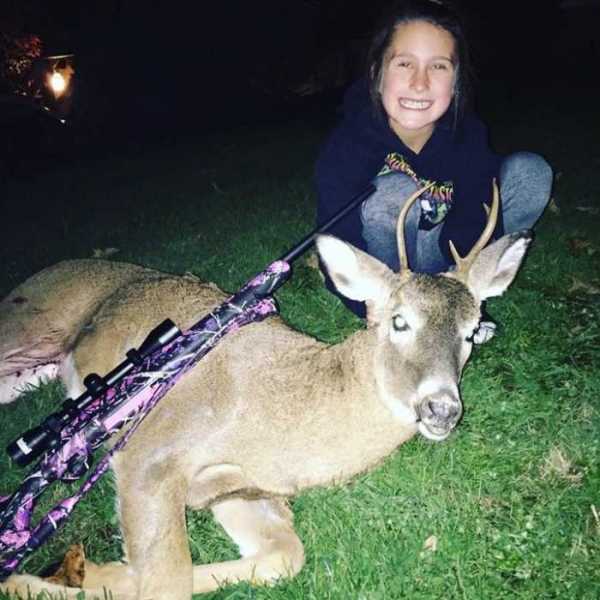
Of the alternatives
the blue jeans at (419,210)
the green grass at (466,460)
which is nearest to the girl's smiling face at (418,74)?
the blue jeans at (419,210)

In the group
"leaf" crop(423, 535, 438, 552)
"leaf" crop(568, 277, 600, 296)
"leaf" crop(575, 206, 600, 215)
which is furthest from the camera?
"leaf" crop(575, 206, 600, 215)

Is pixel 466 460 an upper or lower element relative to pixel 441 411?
lower

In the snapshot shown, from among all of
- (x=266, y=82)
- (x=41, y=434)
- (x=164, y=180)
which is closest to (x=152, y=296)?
(x=41, y=434)

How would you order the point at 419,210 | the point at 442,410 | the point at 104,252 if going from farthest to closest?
the point at 104,252, the point at 419,210, the point at 442,410

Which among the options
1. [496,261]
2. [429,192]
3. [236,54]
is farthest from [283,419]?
[236,54]

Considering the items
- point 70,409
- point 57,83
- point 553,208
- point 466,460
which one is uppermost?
point 57,83

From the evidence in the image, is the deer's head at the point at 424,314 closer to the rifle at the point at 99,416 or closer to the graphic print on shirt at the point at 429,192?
the rifle at the point at 99,416

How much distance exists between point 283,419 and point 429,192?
1.92m

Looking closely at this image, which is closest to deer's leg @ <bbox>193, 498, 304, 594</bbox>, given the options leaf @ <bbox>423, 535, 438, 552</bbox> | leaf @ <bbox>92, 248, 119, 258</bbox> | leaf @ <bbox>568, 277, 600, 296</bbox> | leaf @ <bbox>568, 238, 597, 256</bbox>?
leaf @ <bbox>423, 535, 438, 552</bbox>

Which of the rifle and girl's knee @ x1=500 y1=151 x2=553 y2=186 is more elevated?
girl's knee @ x1=500 y1=151 x2=553 y2=186

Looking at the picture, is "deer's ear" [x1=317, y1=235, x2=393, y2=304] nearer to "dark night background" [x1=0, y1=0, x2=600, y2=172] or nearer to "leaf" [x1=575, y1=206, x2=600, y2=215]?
"leaf" [x1=575, y1=206, x2=600, y2=215]

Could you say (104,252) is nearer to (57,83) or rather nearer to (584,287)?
(584,287)

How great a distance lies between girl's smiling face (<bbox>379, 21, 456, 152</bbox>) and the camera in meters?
3.70

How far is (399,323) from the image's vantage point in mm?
3031
